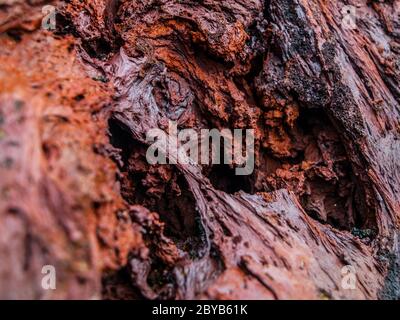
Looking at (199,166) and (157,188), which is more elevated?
(199,166)

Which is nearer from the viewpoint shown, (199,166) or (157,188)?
(157,188)

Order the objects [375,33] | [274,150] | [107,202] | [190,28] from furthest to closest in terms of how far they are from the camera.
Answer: [375,33] → [274,150] → [190,28] → [107,202]

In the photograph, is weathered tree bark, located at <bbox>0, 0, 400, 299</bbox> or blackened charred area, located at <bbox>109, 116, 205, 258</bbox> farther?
blackened charred area, located at <bbox>109, 116, 205, 258</bbox>

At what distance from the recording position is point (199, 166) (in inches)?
204

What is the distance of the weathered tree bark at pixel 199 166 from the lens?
2934mm

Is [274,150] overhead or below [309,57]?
below

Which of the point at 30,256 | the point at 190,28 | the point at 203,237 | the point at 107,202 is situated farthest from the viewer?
the point at 190,28

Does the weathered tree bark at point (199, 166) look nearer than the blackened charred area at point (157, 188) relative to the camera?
Yes

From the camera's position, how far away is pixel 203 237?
4.26m

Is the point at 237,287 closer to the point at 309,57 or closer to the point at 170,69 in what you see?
the point at 170,69

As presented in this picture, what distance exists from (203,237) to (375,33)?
481 centimetres

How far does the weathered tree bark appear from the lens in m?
2.93
